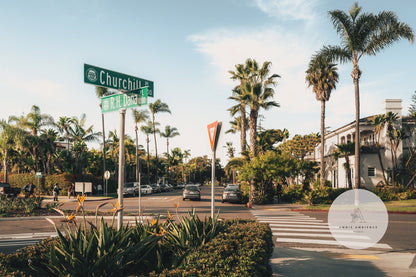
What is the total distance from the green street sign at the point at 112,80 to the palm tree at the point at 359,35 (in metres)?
22.5

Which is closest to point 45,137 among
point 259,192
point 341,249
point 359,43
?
point 259,192

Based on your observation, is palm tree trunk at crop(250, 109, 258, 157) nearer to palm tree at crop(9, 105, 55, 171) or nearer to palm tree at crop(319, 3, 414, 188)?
palm tree at crop(319, 3, 414, 188)

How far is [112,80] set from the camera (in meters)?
5.28

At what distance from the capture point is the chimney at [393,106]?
31.8 metres

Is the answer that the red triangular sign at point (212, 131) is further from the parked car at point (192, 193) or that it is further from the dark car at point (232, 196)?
the parked car at point (192, 193)

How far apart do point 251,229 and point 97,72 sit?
4223 millimetres

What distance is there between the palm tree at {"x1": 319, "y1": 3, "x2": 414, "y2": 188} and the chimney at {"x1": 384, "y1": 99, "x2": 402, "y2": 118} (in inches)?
393

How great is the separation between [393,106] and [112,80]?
3380 centimetres

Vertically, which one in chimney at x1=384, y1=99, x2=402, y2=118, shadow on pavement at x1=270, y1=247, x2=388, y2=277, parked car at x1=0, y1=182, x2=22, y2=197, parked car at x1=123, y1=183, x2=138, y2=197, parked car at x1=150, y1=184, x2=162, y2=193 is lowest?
parked car at x1=150, y1=184, x2=162, y2=193

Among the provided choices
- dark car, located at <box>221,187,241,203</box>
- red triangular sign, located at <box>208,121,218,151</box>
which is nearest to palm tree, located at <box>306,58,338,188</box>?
dark car, located at <box>221,187,241,203</box>

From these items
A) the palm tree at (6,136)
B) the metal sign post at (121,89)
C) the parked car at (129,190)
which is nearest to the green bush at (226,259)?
the metal sign post at (121,89)

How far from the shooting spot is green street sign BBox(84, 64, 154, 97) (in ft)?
16.5

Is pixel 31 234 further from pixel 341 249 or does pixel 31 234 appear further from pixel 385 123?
pixel 385 123

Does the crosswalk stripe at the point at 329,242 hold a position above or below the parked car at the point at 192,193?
above
